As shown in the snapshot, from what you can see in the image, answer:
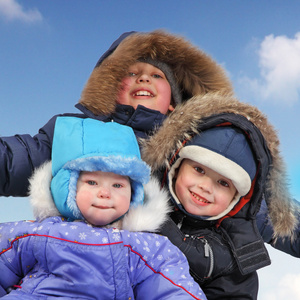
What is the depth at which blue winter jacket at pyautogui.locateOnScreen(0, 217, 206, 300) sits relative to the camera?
1.29 meters

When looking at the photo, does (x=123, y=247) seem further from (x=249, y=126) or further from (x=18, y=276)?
(x=249, y=126)

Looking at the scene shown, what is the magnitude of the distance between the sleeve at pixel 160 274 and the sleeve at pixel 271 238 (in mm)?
736

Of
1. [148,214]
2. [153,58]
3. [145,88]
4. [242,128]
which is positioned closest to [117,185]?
[148,214]

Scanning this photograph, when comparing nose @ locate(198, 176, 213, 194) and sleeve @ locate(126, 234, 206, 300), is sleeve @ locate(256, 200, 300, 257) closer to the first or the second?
nose @ locate(198, 176, 213, 194)

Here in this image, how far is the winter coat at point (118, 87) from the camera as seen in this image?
177 cm

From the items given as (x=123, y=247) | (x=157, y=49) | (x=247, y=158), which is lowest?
(x=123, y=247)

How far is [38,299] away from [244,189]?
86cm

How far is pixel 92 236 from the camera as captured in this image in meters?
1.34

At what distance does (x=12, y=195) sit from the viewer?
1823 mm

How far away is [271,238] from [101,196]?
1.18 metres

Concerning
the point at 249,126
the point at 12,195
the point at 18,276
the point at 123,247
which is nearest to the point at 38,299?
the point at 18,276

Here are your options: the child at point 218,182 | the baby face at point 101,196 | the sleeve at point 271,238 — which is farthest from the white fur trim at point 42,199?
the sleeve at point 271,238

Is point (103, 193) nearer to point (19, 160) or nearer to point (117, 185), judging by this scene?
point (117, 185)

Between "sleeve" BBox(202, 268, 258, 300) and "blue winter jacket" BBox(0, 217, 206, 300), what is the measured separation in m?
0.30
